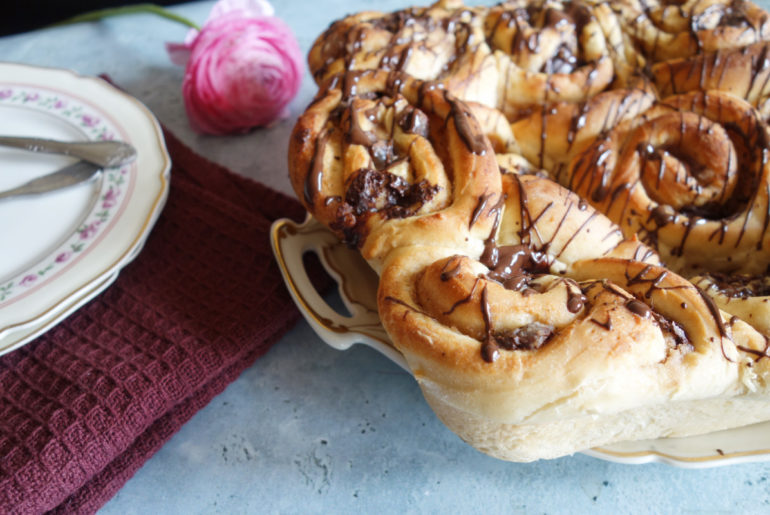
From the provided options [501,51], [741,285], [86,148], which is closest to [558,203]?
[741,285]

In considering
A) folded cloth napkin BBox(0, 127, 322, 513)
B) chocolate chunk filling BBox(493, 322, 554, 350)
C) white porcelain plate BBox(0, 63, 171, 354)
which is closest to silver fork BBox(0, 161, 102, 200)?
white porcelain plate BBox(0, 63, 171, 354)

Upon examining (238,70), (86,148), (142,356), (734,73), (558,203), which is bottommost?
(142,356)

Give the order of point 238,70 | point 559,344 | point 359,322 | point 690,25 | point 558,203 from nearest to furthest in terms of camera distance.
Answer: point 559,344, point 558,203, point 359,322, point 690,25, point 238,70

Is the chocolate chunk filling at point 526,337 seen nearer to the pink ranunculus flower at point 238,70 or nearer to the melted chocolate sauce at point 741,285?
the melted chocolate sauce at point 741,285

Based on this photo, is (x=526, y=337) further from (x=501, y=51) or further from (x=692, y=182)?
(x=501, y=51)

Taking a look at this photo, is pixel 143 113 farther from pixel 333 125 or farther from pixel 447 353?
pixel 447 353

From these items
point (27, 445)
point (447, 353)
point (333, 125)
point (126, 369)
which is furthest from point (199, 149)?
point (447, 353)

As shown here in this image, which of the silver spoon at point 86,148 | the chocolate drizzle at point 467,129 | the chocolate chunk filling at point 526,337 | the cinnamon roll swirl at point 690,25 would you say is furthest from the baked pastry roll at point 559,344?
the silver spoon at point 86,148
